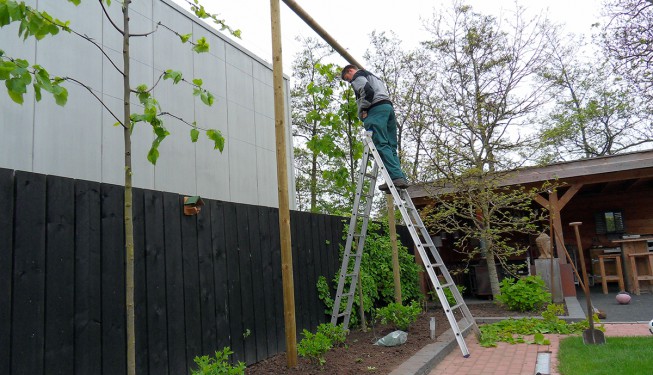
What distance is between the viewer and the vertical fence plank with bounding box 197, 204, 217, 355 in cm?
419

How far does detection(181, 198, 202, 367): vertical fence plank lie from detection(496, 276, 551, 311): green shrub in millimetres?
5686

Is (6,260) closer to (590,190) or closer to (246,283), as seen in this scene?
(246,283)

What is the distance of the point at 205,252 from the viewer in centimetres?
435

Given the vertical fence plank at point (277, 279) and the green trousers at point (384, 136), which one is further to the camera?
the green trousers at point (384, 136)

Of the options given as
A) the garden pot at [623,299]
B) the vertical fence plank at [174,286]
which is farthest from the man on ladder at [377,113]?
the garden pot at [623,299]

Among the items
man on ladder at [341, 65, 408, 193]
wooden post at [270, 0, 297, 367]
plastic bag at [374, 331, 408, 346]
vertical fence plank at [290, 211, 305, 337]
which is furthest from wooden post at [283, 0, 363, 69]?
A: plastic bag at [374, 331, 408, 346]

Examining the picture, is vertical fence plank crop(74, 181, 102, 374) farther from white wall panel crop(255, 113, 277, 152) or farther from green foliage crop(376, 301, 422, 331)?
white wall panel crop(255, 113, 277, 152)

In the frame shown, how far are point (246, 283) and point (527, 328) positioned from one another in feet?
13.8

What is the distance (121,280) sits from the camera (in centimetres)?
342

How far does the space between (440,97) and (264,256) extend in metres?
6.80

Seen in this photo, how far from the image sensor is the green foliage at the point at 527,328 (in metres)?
6.11

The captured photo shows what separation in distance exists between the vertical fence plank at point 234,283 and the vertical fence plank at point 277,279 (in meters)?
0.64

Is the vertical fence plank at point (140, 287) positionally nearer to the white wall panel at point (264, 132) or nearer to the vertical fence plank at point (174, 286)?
the vertical fence plank at point (174, 286)

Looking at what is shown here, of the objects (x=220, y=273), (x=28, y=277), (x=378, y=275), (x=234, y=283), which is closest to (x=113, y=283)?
(x=28, y=277)
